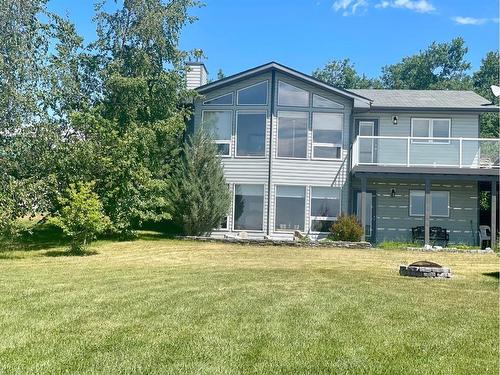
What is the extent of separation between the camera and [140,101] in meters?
19.2

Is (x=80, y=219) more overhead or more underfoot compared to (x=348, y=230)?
more overhead

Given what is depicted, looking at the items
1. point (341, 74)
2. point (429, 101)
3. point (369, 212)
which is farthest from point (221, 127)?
point (341, 74)

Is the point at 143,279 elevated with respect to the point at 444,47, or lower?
lower

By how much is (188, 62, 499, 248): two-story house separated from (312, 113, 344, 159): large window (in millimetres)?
38

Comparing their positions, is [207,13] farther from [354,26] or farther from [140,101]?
[354,26]

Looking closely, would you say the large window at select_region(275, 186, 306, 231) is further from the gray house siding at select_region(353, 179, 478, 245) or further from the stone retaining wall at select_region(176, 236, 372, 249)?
the stone retaining wall at select_region(176, 236, 372, 249)

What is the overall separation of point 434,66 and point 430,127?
35.6 meters

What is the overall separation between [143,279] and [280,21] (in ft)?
59.5

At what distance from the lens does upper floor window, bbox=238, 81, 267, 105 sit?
20.0 meters

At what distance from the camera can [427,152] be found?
1916 centimetres

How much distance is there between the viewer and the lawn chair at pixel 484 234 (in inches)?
732

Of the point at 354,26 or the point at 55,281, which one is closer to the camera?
the point at 55,281

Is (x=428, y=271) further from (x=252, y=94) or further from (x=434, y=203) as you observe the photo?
(x=252, y=94)

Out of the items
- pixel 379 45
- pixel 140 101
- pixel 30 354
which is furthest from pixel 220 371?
pixel 379 45
